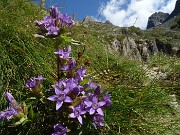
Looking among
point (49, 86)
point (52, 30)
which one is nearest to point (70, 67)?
point (52, 30)

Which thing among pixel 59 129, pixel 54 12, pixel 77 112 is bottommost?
pixel 59 129

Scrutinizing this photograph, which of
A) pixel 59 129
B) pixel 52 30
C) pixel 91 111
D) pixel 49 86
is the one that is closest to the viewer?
pixel 91 111

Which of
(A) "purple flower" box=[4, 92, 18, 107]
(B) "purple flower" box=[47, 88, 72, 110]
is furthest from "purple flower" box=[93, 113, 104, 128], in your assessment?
(A) "purple flower" box=[4, 92, 18, 107]

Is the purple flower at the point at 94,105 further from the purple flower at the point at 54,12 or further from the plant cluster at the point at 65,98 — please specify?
the purple flower at the point at 54,12

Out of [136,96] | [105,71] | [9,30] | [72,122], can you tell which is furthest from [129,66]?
[72,122]

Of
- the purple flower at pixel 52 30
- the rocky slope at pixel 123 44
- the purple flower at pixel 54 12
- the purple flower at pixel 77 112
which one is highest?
the rocky slope at pixel 123 44

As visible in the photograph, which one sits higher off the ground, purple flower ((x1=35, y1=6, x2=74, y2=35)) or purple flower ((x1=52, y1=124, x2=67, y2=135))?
purple flower ((x1=35, y1=6, x2=74, y2=35))

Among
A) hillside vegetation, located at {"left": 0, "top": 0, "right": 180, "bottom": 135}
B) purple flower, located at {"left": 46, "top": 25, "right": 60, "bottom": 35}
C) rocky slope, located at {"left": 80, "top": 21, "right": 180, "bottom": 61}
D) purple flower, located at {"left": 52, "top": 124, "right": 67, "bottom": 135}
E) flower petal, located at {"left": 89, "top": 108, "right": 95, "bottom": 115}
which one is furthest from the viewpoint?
rocky slope, located at {"left": 80, "top": 21, "right": 180, "bottom": 61}

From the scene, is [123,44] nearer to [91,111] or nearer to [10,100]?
[10,100]

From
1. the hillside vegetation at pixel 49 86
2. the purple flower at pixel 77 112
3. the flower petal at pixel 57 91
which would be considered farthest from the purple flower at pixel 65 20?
the purple flower at pixel 77 112

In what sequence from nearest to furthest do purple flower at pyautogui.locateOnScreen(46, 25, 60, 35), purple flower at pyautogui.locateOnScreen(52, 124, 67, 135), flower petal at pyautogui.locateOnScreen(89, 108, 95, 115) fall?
1. flower petal at pyautogui.locateOnScreen(89, 108, 95, 115)
2. purple flower at pyautogui.locateOnScreen(52, 124, 67, 135)
3. purple flower at pyautogui.locateOnScreen(46, 25, 60, 35)

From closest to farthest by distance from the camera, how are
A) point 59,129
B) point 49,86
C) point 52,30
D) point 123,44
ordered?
point 59,129, point 52,30, point 49,86, point 123,44

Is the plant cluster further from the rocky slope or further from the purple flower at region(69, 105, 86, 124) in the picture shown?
the rocky slope

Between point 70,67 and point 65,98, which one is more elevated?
point 70,67
